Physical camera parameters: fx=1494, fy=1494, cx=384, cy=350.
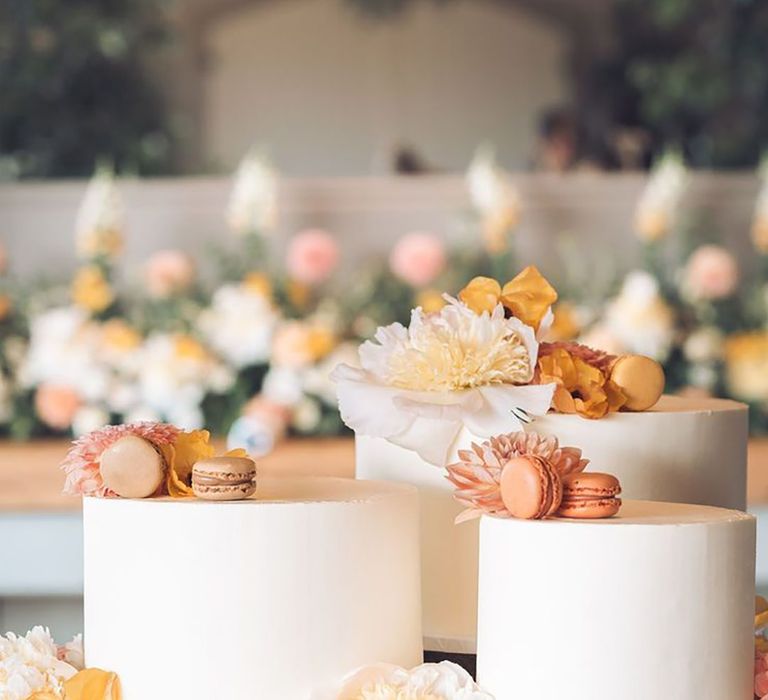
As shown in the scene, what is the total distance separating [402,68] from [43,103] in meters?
2.29

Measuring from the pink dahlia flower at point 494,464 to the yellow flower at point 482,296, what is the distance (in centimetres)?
20

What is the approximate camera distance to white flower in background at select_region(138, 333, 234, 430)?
4.11 meters

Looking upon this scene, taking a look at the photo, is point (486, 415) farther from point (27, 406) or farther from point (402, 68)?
point (402, 68)

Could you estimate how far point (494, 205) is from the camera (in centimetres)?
456

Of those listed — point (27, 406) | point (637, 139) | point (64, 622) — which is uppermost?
point (637, 139)

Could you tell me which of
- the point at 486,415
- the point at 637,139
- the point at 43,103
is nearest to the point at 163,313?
the point at 43,103

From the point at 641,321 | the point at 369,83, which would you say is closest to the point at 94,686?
the point at 641,321

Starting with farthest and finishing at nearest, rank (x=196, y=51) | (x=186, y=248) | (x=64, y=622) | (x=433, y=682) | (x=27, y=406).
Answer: (x=196, y=51), (x=186, y=248), (x=27, y=406), (x=64, y=622), (x=433, y=682)

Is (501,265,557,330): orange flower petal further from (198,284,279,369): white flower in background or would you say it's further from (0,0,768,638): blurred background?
(198,284,279,369): white flower in background

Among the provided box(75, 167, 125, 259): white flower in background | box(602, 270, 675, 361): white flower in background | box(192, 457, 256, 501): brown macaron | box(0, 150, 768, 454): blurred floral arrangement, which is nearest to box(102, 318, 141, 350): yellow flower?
box(0, 150, 768, 454): blurred floral arrangement

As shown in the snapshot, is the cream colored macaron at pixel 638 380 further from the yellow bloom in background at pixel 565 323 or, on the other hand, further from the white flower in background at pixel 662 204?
the white flower in background at pixel 662 204

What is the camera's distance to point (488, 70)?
26.3 ft

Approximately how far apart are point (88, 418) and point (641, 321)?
1602mm

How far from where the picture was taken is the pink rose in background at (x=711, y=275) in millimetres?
4465
